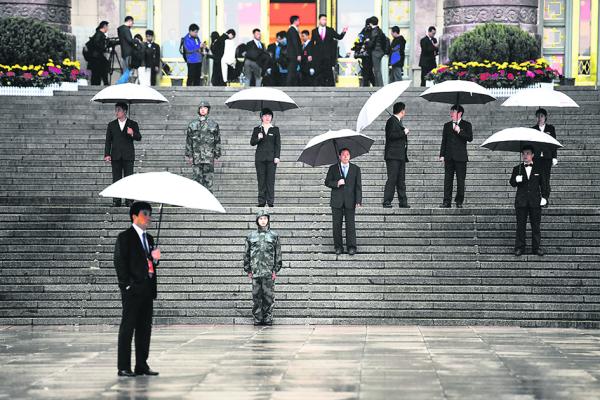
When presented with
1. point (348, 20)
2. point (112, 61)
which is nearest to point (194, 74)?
point (112, 61)

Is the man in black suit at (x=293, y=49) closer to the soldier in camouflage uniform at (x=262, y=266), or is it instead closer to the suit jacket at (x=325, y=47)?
the suit jacket at (x=325, y=47)

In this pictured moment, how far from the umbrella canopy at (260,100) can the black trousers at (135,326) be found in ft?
33.8

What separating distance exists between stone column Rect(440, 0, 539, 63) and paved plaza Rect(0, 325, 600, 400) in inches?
551

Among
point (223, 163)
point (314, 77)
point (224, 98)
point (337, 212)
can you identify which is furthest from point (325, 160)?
point (314, 77)

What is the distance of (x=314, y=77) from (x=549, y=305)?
13.0m

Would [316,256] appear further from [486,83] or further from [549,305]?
[486,83]

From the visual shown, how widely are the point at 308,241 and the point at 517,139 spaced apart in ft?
10.9

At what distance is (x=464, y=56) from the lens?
3127 cm

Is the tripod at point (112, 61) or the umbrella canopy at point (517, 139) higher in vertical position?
the tripod at point (112, 61)

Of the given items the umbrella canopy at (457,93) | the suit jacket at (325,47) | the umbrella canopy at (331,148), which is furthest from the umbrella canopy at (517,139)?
the suit jacket at (325,47)

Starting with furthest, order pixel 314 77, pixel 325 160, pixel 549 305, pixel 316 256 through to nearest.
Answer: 1. pixel 314 77
2. pixel 325 160
3. pixel 316 256
4. pixel 549 305

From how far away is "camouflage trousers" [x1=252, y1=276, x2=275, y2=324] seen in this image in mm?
20047

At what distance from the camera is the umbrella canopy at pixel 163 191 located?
14.3 metres

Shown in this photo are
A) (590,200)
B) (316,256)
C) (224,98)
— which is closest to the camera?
(316,256)
